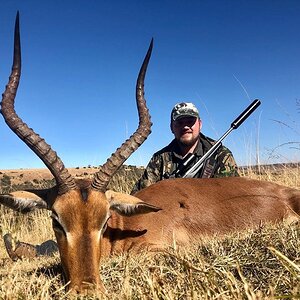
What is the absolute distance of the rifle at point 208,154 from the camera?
318 inches

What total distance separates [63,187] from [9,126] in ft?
3.19

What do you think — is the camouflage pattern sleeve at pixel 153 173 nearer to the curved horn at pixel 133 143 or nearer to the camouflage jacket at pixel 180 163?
the camouflage jacket at pixel 180 163

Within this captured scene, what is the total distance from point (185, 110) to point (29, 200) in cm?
441

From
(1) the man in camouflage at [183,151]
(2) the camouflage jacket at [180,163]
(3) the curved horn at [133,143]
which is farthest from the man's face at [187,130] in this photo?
(3) the curved horn at [133,143]

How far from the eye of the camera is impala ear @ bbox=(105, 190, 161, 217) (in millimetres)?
5242

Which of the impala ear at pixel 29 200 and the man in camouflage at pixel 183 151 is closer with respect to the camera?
the impala ear at pixel 29 200

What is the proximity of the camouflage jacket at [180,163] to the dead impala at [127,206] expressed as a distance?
1.36 metres

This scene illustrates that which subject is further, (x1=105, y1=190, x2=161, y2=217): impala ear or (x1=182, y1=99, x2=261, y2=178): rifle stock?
(x1=182, y1=99, x2=261, y2=178): rifle stock

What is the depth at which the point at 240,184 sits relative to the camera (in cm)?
693

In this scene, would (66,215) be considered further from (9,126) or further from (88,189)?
(9,126)

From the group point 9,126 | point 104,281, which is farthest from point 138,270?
point 9,126

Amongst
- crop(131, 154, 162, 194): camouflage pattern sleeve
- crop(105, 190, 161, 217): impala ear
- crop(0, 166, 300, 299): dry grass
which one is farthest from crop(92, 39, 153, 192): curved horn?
crop(131, 154, 162, 194): camouflage pattern sleeve

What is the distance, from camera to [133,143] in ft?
17.4

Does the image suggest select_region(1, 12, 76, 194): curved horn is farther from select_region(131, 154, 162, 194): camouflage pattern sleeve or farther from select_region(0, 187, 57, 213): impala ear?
select_region(131, 154, 162, 194): camouflage pattern sleeve
